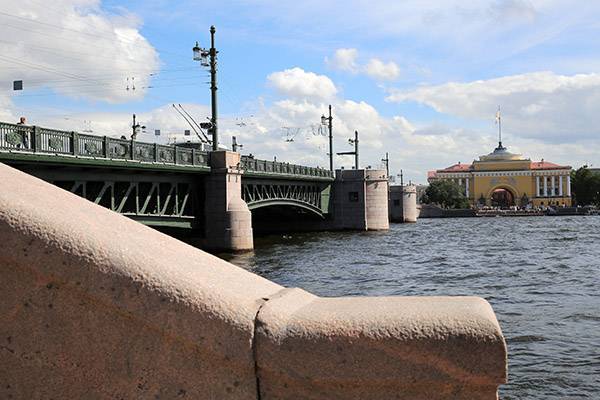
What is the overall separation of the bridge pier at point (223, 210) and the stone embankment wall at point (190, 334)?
2333cm

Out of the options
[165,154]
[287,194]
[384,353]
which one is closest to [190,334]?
[384,353]

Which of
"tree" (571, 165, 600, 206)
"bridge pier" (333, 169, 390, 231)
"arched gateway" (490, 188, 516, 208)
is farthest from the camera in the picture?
"arched gateway" (490, 188, 516, 208)

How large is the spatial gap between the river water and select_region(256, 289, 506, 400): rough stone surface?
431 centimetres

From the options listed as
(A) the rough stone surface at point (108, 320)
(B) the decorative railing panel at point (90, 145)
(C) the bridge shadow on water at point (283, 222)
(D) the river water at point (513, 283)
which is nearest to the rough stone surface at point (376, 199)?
(C) the bridge shadow on water at point (283, 222)

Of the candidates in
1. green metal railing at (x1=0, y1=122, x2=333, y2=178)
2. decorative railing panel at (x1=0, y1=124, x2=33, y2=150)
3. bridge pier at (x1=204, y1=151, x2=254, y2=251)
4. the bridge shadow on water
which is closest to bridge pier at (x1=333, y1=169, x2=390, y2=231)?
the bridge shadow on water

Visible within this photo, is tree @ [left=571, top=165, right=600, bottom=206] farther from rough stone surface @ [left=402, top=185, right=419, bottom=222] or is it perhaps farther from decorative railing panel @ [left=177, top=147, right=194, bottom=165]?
decorative railing panel @ [left=177, top=147, right=194, bottom=165]

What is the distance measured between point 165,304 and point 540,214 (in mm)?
98130

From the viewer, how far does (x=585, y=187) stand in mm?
112188

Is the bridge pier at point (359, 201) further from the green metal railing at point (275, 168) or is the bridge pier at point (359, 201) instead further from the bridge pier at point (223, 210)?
the bridge pier at point (223, 210)

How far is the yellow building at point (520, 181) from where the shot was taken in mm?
111750

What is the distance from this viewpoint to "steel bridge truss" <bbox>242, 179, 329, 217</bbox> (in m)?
30.7

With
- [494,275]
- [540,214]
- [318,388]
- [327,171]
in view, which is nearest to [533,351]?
[318,388]

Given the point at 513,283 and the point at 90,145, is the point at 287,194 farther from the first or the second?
the point at 513,283

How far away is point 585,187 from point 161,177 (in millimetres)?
103923
